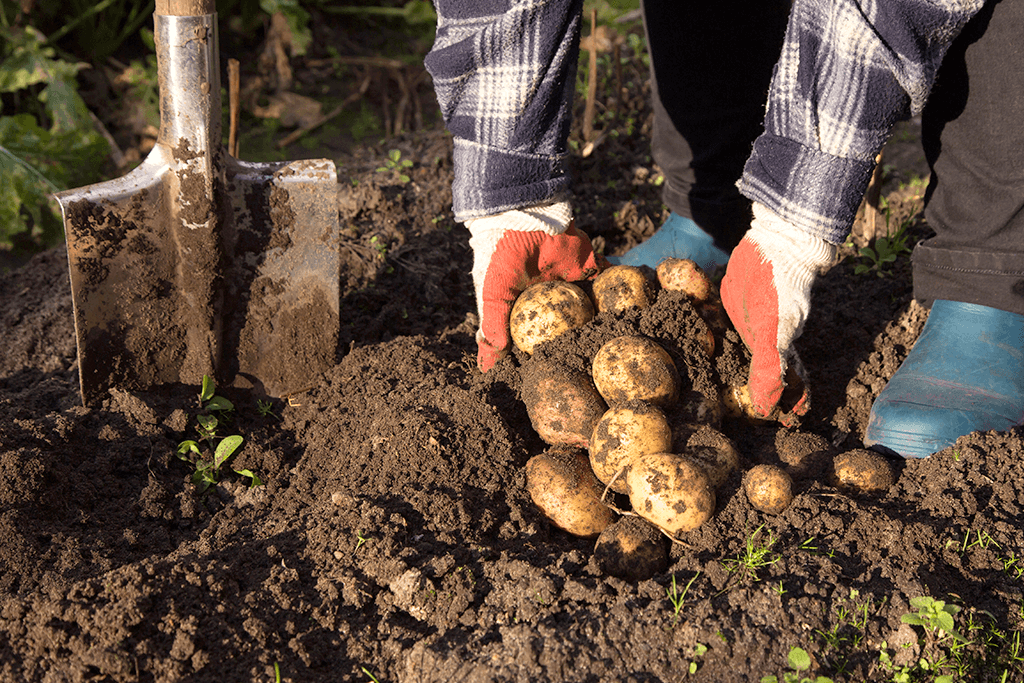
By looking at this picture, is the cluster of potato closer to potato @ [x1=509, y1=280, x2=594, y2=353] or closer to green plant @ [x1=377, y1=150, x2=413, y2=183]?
potato @ [x1=509, y1=280, x2=594, y2=353]

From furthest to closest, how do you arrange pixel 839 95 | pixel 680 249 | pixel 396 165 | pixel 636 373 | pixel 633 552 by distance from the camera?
pixel 396 165 < pixel 680 249 < pixel 636 373 < pixel 839 95 < pixel 633 552

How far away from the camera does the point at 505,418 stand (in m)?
2.30

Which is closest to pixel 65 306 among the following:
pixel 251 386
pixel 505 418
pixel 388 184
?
pixel 251 386

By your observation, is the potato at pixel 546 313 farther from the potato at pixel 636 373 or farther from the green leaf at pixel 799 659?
the green leaf at pixel 799 659

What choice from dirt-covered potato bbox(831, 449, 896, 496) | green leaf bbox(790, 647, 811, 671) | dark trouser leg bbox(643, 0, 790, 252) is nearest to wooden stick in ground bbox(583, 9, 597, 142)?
dark trouser leg bbox(643, 0, 790, 252)

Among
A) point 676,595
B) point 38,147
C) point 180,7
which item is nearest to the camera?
point 676,595

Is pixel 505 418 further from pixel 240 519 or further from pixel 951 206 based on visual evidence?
pixel 951 206

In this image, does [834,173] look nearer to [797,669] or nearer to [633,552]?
[633,552]

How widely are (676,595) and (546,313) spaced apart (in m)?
0.92

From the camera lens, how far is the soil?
1684mm

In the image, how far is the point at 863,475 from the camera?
2119mm

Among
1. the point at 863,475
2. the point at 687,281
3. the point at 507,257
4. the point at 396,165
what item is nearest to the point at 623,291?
the point at 687,281

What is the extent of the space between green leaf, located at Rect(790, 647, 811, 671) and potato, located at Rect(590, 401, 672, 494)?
59 cm

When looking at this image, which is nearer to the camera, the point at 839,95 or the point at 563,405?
the point at 839,95
